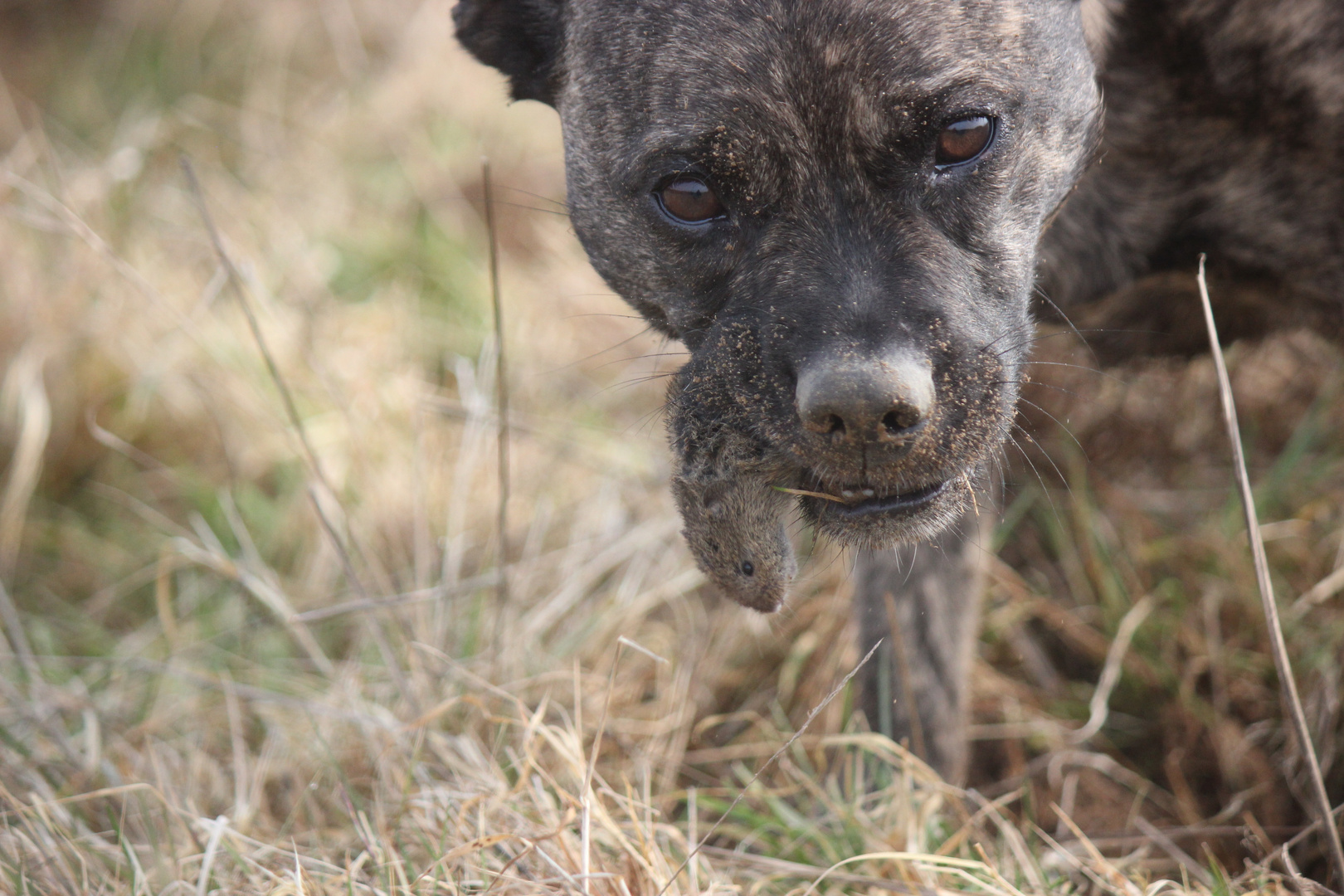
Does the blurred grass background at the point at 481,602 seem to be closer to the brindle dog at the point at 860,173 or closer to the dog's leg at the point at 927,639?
the dog's leg at the point at 927,639

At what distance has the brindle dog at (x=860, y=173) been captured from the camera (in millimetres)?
1659

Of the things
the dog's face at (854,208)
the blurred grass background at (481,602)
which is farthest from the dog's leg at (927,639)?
the dog's face at (854,208)

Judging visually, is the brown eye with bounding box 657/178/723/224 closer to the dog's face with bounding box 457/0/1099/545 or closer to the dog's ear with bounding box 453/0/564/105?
the dog's face with bounding box 457/0/1099/545

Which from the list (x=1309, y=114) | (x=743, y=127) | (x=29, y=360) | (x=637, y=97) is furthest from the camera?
(x=29, y=360)

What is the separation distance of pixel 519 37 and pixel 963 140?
3.21 ft

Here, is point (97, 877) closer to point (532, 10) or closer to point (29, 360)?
point (532, 10)

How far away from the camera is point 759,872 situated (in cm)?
208

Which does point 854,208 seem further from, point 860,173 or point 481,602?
point 481,602

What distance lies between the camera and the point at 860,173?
172 centimetres

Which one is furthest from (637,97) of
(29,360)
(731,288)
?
(29,360)

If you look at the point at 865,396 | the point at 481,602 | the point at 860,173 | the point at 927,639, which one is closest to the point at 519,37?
the point at 860,173

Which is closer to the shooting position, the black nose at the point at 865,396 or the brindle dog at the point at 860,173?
the black nose at the point at 865,396

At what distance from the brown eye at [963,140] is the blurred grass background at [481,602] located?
0.47 m

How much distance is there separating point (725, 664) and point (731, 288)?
1477 mm
